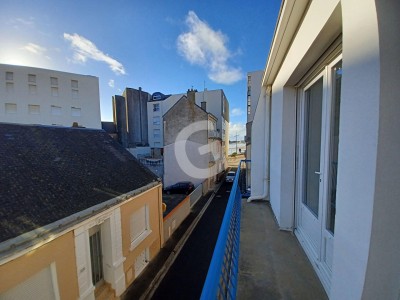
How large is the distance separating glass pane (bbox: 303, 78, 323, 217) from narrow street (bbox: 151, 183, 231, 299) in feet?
21.6

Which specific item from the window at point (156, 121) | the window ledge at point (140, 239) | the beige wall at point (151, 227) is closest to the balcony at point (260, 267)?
the beige wall at point (151, 227)

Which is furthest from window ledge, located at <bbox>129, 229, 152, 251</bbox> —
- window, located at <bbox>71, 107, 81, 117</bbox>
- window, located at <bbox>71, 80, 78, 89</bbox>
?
window, located at <bbox>71, 80, 78, 89</bbox>

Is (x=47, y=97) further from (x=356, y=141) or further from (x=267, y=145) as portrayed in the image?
(x=356, y=141)

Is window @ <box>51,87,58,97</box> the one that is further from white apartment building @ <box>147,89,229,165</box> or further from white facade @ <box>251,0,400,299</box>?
white facade @ <box>251,0,400,299</box>

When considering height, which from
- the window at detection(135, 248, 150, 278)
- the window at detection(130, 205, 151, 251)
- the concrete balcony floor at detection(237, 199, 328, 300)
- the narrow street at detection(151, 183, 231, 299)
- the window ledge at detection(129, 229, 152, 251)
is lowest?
the narrow street at detection(151, 183, 231, 299)

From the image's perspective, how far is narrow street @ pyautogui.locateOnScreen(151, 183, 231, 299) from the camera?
6804mm

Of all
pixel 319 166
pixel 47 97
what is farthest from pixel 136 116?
pixel 319 166

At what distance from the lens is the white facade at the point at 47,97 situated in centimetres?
2022

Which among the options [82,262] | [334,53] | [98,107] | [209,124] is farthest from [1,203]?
[98,107]

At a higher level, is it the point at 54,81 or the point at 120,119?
the point at 54,81

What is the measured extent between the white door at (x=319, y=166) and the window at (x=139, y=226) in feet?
19.5

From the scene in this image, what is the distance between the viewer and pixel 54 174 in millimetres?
5320

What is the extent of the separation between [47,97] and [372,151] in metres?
29.2

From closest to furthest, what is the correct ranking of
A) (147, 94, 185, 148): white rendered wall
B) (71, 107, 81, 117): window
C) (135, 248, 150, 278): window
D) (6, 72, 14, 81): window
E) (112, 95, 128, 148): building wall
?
1. (135, 248, 150, 278): window
2. (6, 72, 14, 81): window
3. (71, 107, 81, 117): window
4. (112, 95, 128, 148): building wall
5. (147, 94, 185, 148): white rendered wall
